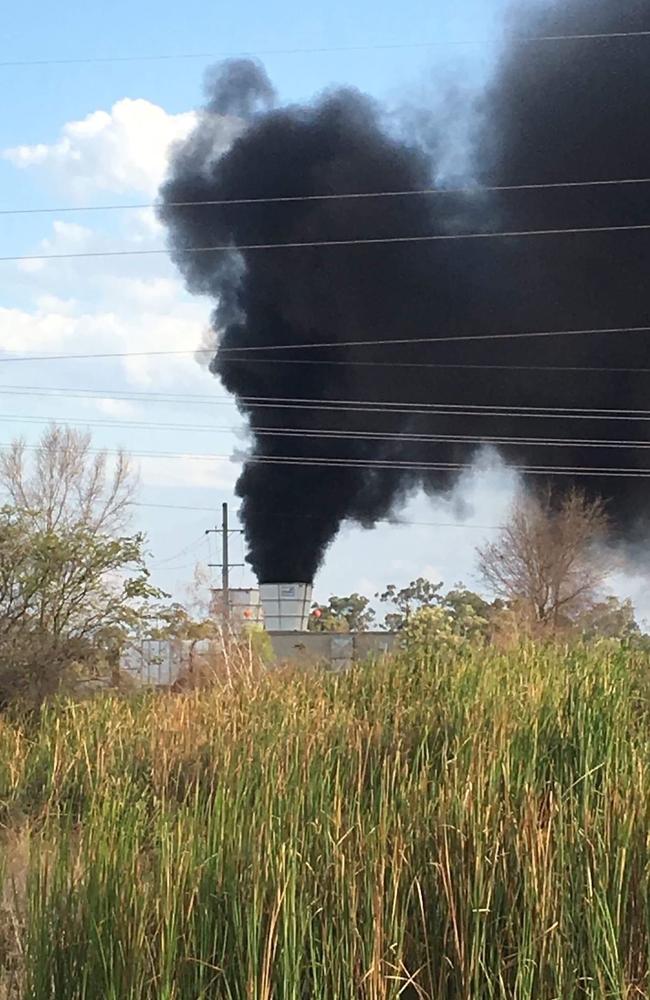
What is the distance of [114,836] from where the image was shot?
167 inches

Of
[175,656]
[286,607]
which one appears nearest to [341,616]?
[286,607]

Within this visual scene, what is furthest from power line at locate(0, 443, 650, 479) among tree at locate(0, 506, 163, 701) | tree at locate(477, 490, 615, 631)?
tree at locate(0, 506, 163, 701)

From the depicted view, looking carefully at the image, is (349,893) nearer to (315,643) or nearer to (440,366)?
(315,643)

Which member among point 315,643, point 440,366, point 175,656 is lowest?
point 175,656

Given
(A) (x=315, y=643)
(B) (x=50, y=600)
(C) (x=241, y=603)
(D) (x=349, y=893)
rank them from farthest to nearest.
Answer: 1. (C) (x=241, y=603)
2. (A) (x=315, y=643)
3. (B) (x=50, y=600)
4. (D) (x=349, y=893)

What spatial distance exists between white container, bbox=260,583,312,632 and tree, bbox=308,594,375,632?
447 millimetres

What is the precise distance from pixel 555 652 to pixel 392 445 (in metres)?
27.0

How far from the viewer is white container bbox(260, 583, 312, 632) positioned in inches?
1297

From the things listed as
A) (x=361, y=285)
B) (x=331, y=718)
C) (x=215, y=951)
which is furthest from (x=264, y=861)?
(x=361, y=285)

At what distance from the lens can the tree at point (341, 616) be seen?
2957 cm

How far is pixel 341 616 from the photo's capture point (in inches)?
1401

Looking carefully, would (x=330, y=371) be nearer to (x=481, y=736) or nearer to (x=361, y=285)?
(x=361, y=285)

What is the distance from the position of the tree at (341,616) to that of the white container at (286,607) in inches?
17.6

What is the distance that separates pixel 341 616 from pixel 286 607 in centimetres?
300
